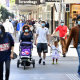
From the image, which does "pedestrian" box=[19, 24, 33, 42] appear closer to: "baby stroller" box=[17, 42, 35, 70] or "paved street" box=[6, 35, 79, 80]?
"baby stroller" box=[17, 42, 35, 70]

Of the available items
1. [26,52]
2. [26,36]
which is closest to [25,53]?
[26,52]

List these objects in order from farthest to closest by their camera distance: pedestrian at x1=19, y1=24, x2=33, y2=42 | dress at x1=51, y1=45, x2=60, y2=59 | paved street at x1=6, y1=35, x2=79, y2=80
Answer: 1. dress at x1=51, y1=45, x2=60, y2=59
2. pedestrian at x1=19, y1=24, x2=33, y2=42
3. paved street at x1=6, y1=35, x2=79, y2=80

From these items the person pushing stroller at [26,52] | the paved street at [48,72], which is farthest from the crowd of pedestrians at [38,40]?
the paved street at [48,72]

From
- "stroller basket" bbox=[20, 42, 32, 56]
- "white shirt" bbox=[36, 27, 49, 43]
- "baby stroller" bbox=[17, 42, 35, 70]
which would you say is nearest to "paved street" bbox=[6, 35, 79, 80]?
"baby stroller" bbox=[17, 42, 35, 70]

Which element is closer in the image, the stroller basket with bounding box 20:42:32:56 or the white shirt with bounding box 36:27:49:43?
the stroller basket with bounding box 20:42:32:56

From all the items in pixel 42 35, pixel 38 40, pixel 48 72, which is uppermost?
pixel 42 35

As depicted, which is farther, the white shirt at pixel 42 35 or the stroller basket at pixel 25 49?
the white shirt at pixel 42 35

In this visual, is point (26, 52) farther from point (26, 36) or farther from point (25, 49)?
point (26, 36)

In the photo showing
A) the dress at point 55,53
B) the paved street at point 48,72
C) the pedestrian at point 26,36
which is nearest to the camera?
the paved street at point 48,72

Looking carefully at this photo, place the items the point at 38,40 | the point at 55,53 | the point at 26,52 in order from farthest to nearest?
1. the point at 55,53
2. the point at 38,40
3. the point at 26,52

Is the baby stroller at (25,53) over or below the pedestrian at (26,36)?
below

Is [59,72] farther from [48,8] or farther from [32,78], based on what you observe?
[48,8]

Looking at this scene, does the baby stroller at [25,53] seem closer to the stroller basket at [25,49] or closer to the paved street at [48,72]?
the stroller basket at [25,49]

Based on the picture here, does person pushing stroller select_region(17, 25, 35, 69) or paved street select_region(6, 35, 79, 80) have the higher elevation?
person pushing stroller select_region(17, 25, 35, 69)
